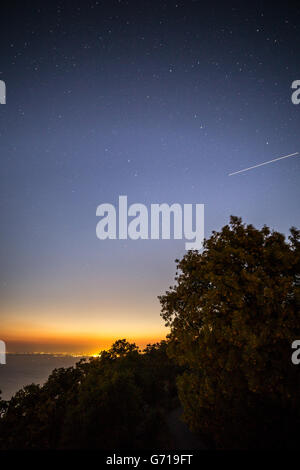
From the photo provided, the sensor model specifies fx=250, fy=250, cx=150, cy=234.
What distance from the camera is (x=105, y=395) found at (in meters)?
15.5

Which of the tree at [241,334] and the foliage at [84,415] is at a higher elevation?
the tree at [241,334]

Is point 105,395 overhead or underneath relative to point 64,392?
overhead

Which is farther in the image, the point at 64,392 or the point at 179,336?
the point at 64,392

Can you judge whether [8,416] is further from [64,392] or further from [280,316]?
[280,316]

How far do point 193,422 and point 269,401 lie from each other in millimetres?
4783

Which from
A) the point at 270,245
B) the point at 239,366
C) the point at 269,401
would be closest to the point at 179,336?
the point at 239,366

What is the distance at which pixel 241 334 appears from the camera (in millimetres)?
10445

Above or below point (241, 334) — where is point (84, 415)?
below

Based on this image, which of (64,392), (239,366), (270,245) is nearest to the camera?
(239,366)

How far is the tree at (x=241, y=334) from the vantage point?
34.2ft

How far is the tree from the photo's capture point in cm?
1044

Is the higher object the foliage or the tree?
the tree

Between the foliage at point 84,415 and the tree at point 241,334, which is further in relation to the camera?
the foliage at point 84,415

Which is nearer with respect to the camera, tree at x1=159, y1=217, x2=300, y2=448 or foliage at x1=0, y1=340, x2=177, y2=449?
tree at x1=159, y1=217, x2=300, y2=448
